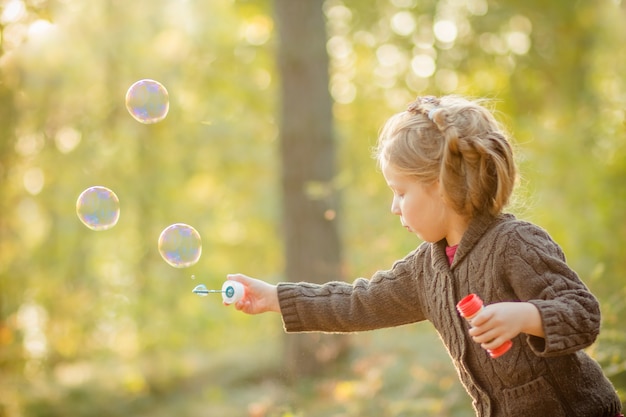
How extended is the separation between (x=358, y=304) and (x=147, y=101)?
1643 millimetres

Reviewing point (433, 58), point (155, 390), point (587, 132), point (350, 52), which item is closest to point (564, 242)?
point (587, 132)

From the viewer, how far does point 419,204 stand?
2.83 m

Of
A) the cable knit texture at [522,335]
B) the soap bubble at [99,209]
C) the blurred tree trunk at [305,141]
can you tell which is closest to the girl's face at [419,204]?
the cable knit texture at [522,335]

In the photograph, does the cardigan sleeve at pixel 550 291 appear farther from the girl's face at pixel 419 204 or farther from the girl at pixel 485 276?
the girl's face at pixel 419 204

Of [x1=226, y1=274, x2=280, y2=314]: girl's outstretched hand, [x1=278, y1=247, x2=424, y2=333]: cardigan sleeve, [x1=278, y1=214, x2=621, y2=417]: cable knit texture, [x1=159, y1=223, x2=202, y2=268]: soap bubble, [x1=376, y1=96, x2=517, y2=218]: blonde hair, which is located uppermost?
[x1=159, y1=223, x2=202, y2=268]: soap bubble

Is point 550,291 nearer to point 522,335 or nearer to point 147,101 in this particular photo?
point 522,335

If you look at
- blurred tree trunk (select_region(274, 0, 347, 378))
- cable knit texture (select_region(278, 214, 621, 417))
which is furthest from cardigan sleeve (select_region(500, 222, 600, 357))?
blurred tree trunk (select_region(274, 0, 347, 378))

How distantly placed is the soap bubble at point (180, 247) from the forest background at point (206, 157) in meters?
3.84

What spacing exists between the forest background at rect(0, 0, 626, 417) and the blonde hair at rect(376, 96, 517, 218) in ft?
15.1

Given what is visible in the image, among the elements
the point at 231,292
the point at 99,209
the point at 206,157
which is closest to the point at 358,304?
the point at 231,292

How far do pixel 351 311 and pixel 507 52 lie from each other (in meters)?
9.35

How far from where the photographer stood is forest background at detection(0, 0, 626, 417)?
9.01 metres

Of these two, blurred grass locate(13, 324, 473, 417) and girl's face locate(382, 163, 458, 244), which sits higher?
blurred grass locate(13, 324, 473, 417)

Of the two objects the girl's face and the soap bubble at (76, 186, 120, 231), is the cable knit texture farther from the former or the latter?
the soap bubble at (76, 186, 120, 231)
